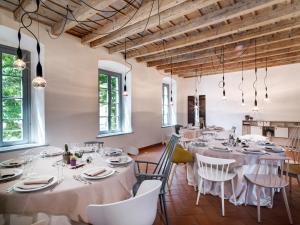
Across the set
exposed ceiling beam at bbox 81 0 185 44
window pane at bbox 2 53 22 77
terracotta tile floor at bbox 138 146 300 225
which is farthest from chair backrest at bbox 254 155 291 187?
window pane at bbox 2 53 22 77

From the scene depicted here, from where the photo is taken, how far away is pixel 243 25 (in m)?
3.27

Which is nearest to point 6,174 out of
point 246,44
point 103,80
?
point 103,80

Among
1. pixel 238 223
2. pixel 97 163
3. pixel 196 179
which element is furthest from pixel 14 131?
pixel 238 223

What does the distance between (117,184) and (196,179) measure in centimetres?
191

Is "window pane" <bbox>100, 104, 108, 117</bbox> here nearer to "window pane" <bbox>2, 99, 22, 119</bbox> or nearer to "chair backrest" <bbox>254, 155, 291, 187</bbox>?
"window pane" <bbox>2, 99, 22, 119</bbox>

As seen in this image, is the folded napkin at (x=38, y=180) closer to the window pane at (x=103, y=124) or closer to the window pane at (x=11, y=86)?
the window pane at (x=11, y=86)

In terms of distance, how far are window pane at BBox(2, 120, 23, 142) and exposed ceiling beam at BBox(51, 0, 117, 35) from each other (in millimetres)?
1792

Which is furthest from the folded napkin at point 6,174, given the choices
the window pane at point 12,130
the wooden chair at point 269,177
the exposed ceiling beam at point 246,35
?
the exposed ceiling beam at point 246,35

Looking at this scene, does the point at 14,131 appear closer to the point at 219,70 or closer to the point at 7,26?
the point at 7,26

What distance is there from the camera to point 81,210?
1370 mm

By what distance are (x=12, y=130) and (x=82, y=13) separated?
2342 mm

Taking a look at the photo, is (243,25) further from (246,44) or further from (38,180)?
(38,180)

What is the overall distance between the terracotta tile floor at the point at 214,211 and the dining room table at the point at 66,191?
0.94 meters

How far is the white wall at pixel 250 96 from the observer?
244 inches
